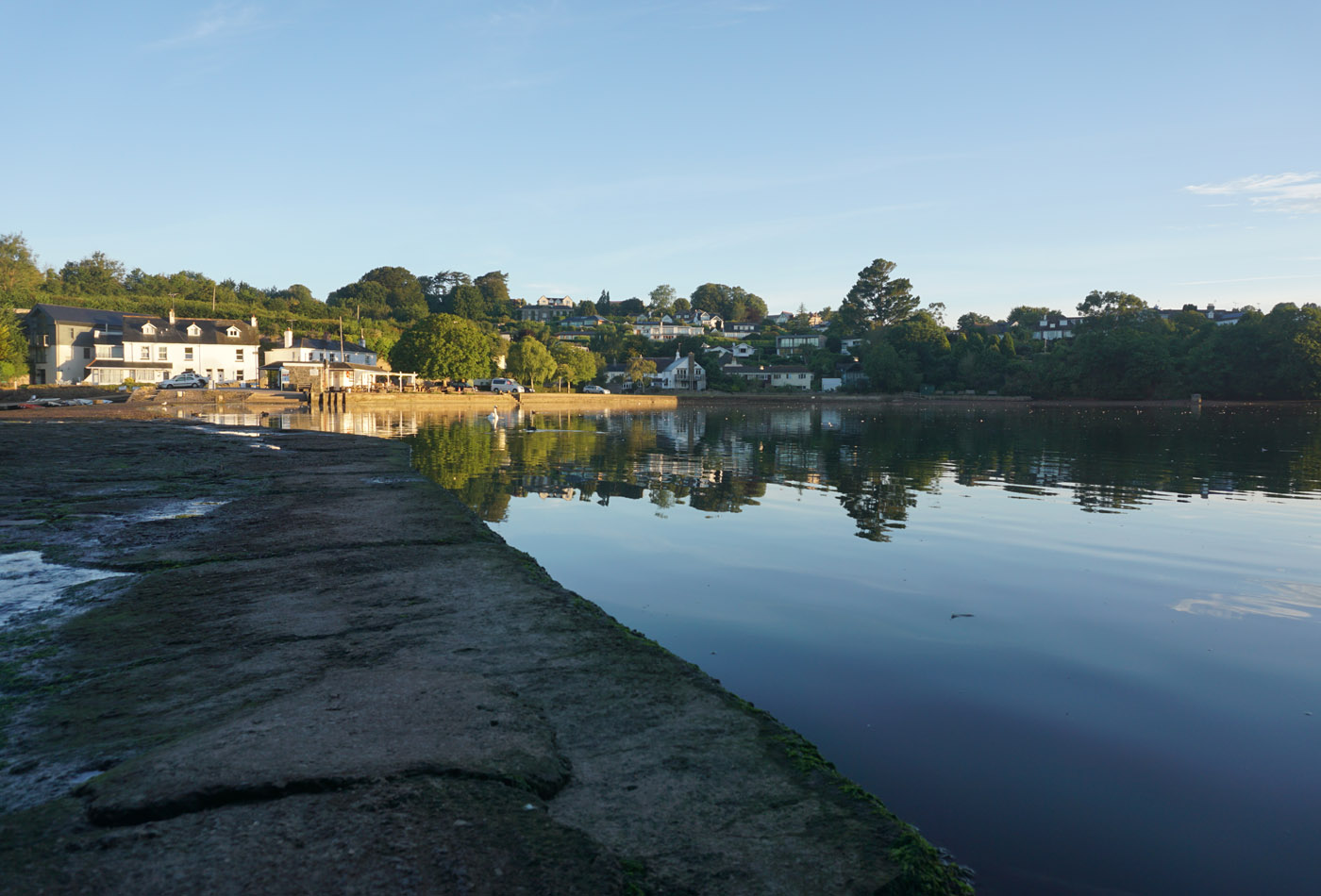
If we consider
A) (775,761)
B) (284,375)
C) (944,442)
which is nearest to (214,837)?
(775,761)

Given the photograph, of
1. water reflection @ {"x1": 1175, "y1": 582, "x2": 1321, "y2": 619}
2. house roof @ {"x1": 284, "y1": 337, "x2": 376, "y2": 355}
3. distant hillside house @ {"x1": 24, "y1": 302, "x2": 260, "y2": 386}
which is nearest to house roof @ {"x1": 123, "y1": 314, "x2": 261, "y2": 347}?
distant hillside house @ {"x1": 24, "y1": 302, "x2": 260, "y2": 386}

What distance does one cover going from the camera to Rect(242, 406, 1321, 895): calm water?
221 inches

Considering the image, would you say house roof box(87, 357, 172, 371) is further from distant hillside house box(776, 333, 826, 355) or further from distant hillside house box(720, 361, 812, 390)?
distant hillside house box(776, 333, 826, 355)

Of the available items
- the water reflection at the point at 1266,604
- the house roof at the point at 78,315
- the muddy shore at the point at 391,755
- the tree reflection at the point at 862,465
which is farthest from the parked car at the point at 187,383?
the water reflection at the point at 1266,604

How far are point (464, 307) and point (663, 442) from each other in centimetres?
14825

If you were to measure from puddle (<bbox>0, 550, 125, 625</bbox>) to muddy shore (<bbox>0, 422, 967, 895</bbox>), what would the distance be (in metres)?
0.33

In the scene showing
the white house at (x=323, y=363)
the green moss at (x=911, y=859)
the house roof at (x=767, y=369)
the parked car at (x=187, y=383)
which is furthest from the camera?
the house roof at (x=767, y=369)

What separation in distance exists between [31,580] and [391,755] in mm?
7725

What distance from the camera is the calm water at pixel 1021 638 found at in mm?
5602

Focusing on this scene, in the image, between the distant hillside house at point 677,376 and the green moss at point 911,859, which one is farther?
the distant hillside house at point 677,376

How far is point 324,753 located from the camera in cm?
465

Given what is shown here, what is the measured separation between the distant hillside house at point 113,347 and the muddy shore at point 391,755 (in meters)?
90.4

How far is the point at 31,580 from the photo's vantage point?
30.9ft

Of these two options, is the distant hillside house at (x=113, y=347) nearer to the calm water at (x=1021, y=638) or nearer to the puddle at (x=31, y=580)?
the calm water at (x=1021, y=638)
